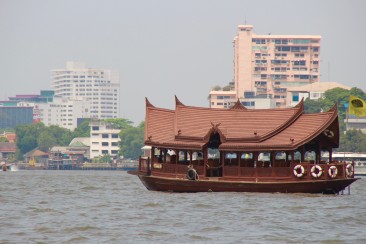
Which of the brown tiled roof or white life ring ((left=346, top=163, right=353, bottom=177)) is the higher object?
the brown tiled roof

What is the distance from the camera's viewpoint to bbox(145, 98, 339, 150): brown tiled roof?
52844 mm

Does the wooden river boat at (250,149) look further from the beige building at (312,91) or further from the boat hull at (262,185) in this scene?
the beige building at (312,91)

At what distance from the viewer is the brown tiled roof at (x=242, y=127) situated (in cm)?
5284

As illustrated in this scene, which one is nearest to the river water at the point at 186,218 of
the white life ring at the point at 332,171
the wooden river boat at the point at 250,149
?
the wooden river boat at the point at 250,149

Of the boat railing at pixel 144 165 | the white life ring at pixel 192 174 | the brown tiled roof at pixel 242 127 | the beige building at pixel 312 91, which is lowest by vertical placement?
the white life ring at pixel 192 174

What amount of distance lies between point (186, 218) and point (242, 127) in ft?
43.3

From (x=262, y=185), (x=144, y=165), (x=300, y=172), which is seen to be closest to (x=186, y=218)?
(x=262, y=185)

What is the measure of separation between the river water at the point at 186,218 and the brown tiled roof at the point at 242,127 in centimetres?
243

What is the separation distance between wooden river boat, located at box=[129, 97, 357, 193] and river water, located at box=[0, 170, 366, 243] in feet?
2.82

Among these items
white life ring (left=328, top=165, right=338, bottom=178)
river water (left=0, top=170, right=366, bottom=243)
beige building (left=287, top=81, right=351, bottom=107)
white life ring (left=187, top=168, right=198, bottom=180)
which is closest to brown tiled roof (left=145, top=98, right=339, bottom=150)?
white life ring (left=187, top=168, right=198, bottom=180)

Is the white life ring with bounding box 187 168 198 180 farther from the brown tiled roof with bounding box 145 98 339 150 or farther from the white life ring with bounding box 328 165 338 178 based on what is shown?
the white life ring with bounding box 328 165 338 178

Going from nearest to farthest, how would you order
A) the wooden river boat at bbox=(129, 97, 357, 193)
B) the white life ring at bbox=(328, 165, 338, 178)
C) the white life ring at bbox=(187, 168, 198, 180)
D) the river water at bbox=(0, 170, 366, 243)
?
the river water at bbox=(0, 170, 366, 243) → the wooden river boat at bbox=(129, 97, 357, 193) → the white life ring at bbox=(328, 165, 338, 178) → the white life ring at bbox=(187, 168, 198, 180)

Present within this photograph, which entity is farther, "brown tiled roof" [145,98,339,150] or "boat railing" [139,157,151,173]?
"boat railing" [139,157,151,173]

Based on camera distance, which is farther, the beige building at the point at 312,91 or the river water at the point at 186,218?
the beige building at the point at 312,91
